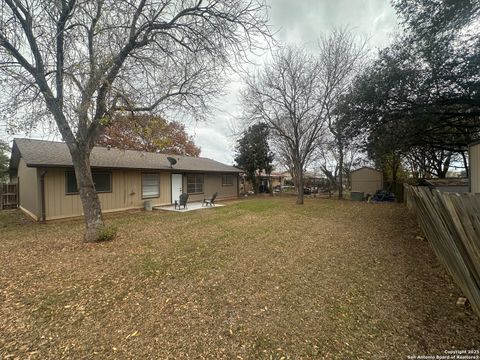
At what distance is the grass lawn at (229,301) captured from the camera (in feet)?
7.18

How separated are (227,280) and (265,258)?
119cm

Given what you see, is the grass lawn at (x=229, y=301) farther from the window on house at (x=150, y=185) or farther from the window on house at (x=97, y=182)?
the window on house at (x=150, y=185)

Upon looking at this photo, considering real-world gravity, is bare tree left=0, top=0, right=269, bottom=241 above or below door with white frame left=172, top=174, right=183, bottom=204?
above

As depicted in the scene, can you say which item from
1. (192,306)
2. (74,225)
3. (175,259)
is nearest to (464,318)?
(192,306)

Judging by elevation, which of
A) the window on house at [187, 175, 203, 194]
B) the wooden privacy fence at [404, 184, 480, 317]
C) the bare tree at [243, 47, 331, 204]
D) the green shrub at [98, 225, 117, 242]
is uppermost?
the bare tree at [243, 47, 331, 204]

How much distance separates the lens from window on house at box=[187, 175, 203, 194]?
14983mm

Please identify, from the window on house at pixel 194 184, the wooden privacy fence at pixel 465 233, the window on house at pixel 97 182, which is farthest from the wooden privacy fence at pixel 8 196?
the wooden privacy fence at pixel 465 233

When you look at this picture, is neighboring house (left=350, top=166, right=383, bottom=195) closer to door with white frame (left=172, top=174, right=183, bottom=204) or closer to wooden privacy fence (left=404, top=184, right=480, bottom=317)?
door with white frame (left=172, top=174, right=183, bottom=204)

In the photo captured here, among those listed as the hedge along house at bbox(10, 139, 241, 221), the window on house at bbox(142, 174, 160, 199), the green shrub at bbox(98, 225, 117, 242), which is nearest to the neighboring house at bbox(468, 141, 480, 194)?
the green shrub at bbox(98, 225, 117, 242)

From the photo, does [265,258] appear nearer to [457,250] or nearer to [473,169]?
[457,250]

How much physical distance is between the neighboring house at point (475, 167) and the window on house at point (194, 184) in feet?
43.5

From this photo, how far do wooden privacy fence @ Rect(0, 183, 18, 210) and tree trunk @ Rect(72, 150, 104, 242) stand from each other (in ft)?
37.8

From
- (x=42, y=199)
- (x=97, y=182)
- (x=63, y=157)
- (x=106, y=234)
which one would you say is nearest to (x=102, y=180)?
(x=97, y=182)

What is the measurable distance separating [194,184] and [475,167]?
13.4 m
